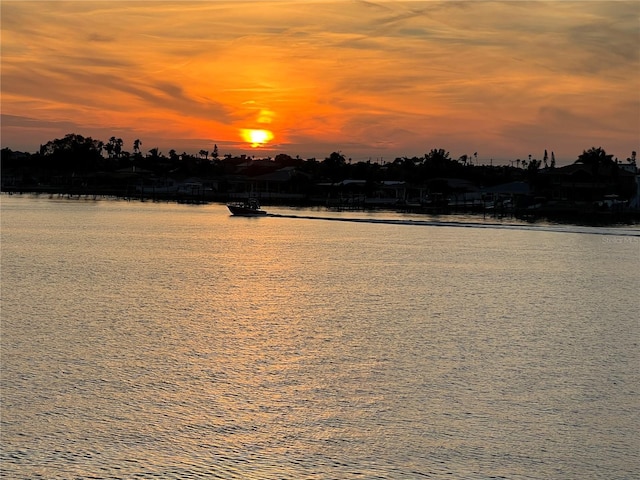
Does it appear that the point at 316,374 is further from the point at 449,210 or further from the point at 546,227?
the point at 449,210

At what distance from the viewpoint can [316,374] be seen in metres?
16.6

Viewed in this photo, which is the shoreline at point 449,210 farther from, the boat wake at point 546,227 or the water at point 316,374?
the water at point 316,374

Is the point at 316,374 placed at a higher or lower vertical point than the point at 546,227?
lower

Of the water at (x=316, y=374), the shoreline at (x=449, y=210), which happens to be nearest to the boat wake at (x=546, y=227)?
the shoreline at (x=449, y=210)

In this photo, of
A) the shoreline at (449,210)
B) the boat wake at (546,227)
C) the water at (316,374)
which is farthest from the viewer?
the shoreline at (449,210)

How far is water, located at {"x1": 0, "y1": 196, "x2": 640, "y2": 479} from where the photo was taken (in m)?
11.8

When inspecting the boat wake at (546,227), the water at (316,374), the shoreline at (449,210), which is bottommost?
the water at (316,374)

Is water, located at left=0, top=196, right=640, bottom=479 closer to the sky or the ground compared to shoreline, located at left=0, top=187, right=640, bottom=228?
closer to the ground

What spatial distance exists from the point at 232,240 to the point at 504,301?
3440 cm

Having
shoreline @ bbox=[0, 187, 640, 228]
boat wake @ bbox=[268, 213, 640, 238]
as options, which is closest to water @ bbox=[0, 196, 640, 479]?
boat wake @ bbox=[268, 213, 640, 238]

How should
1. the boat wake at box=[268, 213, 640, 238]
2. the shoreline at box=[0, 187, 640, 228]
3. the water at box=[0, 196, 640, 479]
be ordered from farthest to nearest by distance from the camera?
the shoreline at box=[0, 187, 640, 228], the boat wake at box=[268, 213, 640, 238], the water at box=[0, 196, 640, 479]

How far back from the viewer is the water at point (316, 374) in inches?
463

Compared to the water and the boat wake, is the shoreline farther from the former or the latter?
the water

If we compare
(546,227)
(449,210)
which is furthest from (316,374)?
(449,210)
